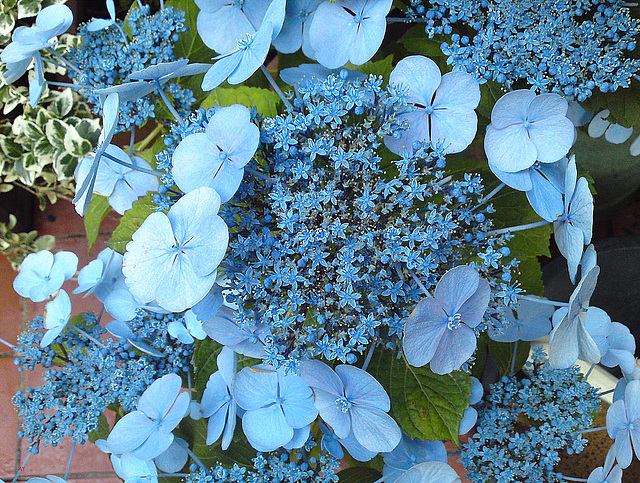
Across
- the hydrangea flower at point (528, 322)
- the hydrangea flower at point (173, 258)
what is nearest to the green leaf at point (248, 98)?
the hydrangea flower at point (173, 258)

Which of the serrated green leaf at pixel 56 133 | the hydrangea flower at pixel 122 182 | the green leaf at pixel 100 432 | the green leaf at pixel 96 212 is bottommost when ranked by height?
the green leaf at pixel 100 432

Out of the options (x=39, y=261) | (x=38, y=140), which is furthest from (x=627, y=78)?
(x=38, y=140)

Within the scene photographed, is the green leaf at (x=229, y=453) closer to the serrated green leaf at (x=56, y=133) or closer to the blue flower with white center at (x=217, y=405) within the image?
the blue flower with white center at (x=217, y=405)

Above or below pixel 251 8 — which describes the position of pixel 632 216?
below

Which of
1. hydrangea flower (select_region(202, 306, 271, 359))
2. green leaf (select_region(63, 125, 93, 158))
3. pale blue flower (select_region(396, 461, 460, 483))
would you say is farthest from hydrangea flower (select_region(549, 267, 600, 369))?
green leaf (select_region(63, 125, 93, 158))

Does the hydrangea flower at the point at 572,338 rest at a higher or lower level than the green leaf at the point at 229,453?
higher

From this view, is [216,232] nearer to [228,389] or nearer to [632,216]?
[228,389]

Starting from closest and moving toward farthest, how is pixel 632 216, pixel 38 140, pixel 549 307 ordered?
pixel 549 307 → pixel 38 140 → pixel 632 216
